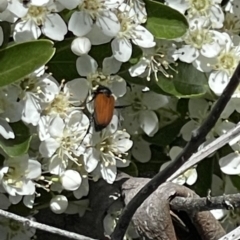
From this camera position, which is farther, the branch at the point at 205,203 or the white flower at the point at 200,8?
the white flower at the point at 200,8

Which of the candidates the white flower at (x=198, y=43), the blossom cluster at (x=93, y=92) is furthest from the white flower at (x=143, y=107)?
the white flower at (x=198, y=43)

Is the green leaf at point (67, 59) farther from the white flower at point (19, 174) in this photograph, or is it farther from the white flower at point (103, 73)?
the white flower at point (19, 174)

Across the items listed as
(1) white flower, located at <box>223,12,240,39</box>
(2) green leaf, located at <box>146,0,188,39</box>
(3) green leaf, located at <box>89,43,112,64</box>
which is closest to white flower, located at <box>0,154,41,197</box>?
(3) green leaf, located at <box>89,43,112,64</box>

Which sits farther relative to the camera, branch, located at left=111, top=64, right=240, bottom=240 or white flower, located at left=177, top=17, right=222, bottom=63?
white flower, located at left=177, top=17, right=222, bottom=63

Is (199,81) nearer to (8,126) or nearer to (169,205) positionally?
(169,205)

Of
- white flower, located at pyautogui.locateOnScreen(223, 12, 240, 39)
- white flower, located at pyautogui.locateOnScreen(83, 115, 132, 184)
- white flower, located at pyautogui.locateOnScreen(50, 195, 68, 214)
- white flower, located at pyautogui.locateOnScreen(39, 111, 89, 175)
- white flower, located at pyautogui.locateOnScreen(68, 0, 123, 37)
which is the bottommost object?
white flower, located at pyautogui.locateOnScreen(50, 195, 68, 214)

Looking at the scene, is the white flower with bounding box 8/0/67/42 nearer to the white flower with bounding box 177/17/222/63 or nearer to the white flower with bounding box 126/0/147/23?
the white flower with bounding box 126/0/147/23
